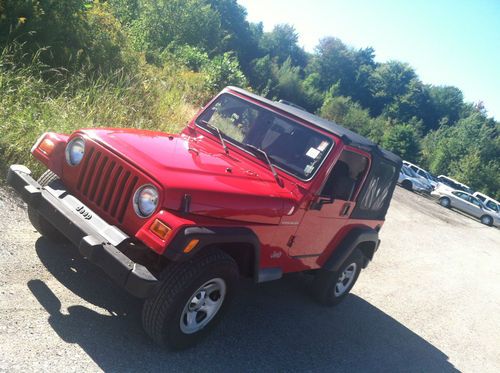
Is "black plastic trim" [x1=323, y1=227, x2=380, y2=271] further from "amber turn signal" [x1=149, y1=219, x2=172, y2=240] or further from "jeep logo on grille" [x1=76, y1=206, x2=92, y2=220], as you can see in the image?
"jeep logo on grille" [x1=76, y1=206, x2=92, y2=220]

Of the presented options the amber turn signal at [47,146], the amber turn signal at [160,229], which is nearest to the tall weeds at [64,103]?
the amber turn signal at [47,146]

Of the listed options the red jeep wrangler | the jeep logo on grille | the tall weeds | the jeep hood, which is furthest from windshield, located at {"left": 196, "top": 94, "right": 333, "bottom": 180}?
the tall weeds

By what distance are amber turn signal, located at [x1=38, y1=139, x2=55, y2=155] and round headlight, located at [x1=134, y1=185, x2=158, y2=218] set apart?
1211mm

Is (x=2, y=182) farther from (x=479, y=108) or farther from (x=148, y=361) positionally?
(x=479, y=108)

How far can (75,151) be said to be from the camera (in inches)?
150

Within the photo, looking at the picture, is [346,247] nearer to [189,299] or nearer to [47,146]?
[189,299]

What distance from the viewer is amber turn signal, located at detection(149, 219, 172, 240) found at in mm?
3025

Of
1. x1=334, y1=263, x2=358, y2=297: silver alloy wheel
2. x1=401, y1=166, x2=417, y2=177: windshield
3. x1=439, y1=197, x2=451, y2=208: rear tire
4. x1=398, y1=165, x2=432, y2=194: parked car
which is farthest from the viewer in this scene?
x1=401, y1=166, x2=417, y2=177: windshield

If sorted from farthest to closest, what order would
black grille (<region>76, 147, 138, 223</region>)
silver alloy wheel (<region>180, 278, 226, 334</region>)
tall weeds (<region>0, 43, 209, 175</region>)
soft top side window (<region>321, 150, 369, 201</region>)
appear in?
tall weeds (<region>0, 43, 209, 175</region>), soft top side window (<region>321, 150, 369, 201</region>), silver alloy wheel (<region>180, 278, 226, 334</region>), black grille (<region>76, 147, 138, 223</region>)

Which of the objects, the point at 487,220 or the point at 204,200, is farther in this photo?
the point at 487,220

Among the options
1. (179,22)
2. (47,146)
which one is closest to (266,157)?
(47,146)

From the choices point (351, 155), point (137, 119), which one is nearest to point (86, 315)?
point (351, 155)

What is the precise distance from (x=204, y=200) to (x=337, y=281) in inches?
114

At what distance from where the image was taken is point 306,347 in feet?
14.9
